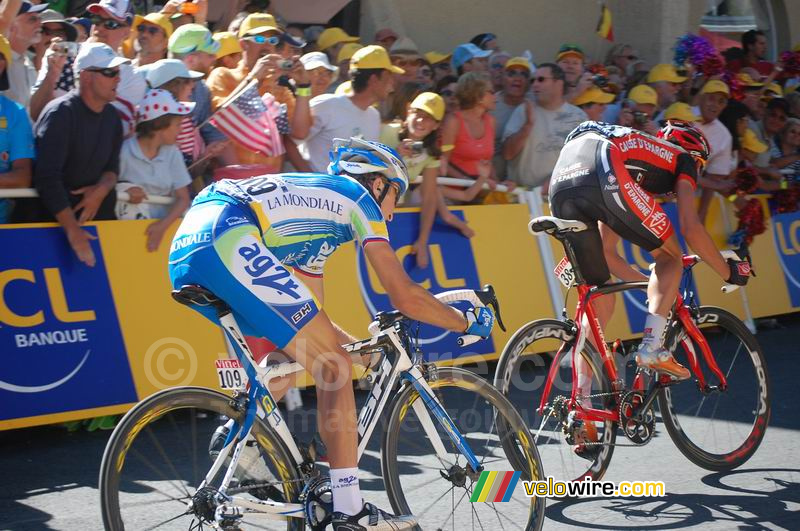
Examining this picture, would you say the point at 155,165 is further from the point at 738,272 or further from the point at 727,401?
the point at 727,401

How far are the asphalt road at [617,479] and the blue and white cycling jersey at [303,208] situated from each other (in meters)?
1.18

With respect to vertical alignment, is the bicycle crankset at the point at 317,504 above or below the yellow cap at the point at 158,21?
below

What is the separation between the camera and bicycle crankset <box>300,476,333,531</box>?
4023mm

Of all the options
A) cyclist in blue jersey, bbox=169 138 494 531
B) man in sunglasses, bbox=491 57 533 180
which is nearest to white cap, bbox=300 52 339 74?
man in sunglasses, bbox=491 57 533 180

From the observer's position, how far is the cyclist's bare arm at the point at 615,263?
19.9ft

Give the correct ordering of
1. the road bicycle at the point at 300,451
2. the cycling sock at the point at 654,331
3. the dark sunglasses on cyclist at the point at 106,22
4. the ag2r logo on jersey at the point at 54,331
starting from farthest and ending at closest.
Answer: the dark sunglasses on cyclist at the point at 106,22 < the ag2r logo on jersey at the point at 54,331 < the cycling sock at the point at 654,331 < the road bicycle at the point at 300,451

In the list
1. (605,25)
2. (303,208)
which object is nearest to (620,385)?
(303,208)

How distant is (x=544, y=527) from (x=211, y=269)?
216cm

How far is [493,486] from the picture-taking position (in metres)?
4.31

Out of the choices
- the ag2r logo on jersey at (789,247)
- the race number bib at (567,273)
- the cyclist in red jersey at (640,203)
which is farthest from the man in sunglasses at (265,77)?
the ag2r logo on jersey at (789,247)

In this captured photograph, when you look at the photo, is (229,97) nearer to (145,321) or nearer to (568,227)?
(145,321)

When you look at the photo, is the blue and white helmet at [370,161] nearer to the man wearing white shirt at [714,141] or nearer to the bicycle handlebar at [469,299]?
the bicycle handlebar at [469,299]

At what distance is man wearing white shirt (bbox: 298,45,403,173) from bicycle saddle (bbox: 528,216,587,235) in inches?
94.4

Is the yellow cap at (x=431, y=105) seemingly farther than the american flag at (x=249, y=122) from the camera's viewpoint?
Yes
